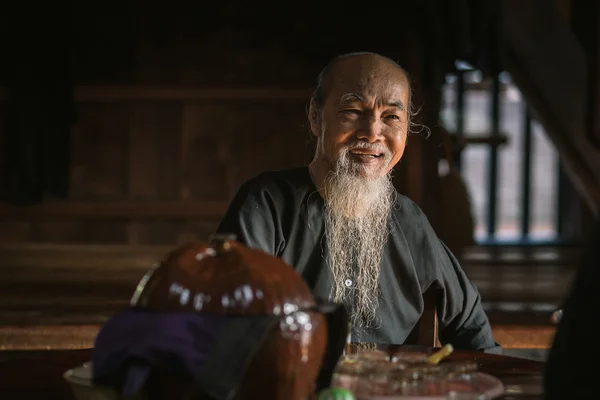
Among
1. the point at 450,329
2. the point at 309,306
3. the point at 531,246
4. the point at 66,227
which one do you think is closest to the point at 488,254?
the point at 531,246

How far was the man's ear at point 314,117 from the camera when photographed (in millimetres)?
2604

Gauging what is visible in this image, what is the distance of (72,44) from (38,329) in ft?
11.5

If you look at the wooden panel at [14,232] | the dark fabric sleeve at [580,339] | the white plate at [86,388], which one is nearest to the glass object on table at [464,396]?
the dark fabric sleeve at [580,339]

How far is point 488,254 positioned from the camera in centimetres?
928

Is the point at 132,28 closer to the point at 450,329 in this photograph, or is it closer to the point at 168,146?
the point at 168,146

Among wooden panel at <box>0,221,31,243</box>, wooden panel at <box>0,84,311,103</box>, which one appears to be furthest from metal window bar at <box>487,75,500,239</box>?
wooden panel at <box>0,221,31,243</box>

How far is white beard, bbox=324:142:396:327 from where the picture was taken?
2414mm

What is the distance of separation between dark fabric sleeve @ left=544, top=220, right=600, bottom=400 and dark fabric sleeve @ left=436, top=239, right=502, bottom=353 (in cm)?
133

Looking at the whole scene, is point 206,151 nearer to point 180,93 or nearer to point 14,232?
point 180,93

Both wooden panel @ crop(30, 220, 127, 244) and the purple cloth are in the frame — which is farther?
wooden panel @ crop(30, 220, 127, 244)

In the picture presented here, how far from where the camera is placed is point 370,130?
2.42 m

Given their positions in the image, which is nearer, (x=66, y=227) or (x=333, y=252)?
(x=333, y=252)

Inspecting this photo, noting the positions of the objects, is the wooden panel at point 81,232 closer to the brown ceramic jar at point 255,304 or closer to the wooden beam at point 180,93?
the wooden beam at point 180,93

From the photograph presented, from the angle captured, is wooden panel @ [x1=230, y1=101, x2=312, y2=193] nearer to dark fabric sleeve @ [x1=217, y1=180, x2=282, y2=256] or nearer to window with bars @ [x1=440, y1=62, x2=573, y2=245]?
window with bars @ [x1=440, y1=62, x2=573, y2=245]
